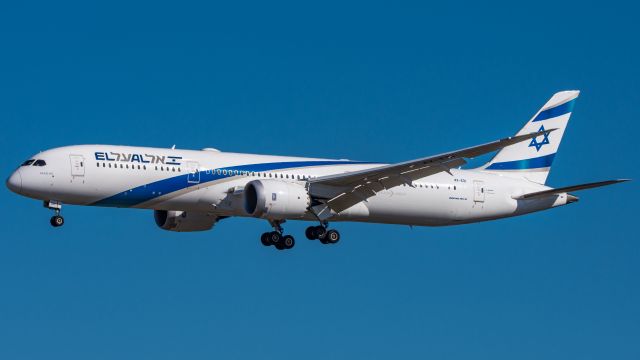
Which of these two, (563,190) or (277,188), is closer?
(277,188)

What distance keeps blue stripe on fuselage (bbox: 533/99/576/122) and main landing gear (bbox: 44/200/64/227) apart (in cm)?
2568

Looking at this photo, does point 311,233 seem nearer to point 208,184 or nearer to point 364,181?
point 364,181

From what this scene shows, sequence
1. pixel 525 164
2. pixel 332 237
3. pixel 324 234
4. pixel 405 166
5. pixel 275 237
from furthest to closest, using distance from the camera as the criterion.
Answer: pixel 525 164 → pixel 275 237 → pixel 332 237 → pixel 324 234 → pixel 405 166

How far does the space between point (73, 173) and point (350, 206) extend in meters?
12.4

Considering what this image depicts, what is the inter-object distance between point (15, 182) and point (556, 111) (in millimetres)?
28601

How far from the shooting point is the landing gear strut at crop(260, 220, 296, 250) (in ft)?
184

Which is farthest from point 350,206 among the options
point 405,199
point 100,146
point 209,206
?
point 100,146

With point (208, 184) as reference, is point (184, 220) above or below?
below

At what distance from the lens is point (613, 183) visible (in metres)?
52.9

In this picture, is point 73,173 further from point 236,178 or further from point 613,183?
point 613,183

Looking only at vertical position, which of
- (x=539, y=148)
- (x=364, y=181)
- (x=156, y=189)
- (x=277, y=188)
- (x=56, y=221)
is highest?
(x=539, y=148)

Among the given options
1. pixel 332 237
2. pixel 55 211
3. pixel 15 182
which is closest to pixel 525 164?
pixel 332 237

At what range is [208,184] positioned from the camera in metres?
53.5

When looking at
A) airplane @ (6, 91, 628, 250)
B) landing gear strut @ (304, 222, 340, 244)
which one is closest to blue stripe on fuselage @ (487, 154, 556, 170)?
airplane @ (6, 91, 628, 250)
